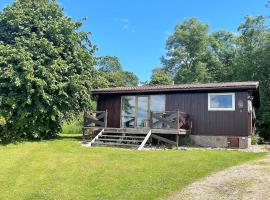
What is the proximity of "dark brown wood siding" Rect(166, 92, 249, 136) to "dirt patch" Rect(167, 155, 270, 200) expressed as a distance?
571 centimetres

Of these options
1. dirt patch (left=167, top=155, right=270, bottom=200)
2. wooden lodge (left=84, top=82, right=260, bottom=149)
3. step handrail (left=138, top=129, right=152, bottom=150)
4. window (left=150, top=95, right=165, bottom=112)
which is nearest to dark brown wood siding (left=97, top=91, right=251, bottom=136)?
wooden lodge (left=84, top=82, right=260, bottom=149)

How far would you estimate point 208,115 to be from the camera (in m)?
15.9

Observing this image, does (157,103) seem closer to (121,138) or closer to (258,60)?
(121,138)

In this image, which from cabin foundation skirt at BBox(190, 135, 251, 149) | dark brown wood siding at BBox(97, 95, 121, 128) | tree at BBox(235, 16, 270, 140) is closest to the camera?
cabin foundation skirt at BBox(190, 135, 251, 149)

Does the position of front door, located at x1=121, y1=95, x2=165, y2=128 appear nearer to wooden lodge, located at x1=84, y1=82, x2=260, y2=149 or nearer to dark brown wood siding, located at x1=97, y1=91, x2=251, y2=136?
wooden lodge, located at x1=84, y1=82, x2=260, y2=149

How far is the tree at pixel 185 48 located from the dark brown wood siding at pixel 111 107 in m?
21.9

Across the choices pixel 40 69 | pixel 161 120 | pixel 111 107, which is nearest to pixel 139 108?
pixel 111 107

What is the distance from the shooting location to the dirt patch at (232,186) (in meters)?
7.05

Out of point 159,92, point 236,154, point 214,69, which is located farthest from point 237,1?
point 236,154

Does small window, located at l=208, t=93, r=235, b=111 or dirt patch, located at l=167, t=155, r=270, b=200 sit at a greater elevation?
small window, located at l=208, t=93, r=235, b=111

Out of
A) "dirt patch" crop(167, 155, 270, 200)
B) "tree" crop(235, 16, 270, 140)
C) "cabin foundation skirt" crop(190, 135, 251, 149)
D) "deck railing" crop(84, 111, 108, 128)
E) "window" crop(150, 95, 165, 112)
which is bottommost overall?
"dirt patch" crop(167, 155, 270, 200)

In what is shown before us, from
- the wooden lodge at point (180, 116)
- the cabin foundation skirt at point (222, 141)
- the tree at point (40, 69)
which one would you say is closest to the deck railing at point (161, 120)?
the wooden lodge at point (180, 116)

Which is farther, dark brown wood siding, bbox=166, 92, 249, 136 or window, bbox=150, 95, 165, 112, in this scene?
window, bbox=150, 95, 165, 112

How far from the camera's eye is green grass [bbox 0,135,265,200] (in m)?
7.82
